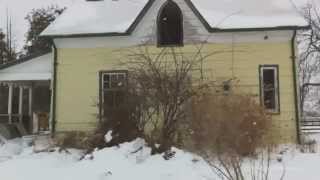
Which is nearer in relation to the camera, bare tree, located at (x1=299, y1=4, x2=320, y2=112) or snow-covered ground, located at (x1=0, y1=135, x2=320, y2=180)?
snow-covered ground, located at (x1=0, y1=135, x2=320, y2=180)

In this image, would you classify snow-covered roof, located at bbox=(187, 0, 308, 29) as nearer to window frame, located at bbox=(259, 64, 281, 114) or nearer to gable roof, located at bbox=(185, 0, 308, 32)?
gable roof, located at bbox=(185, 0, 308, 32)

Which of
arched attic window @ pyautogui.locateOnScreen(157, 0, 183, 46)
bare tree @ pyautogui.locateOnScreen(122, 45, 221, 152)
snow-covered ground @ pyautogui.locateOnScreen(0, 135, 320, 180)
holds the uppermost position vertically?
arched attic window @ pyautogui.locateOnScreen(157, 0, 183, 46)

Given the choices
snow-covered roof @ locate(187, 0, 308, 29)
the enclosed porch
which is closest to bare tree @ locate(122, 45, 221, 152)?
snow-covered roof @ locate(187, 0, 308, 29)

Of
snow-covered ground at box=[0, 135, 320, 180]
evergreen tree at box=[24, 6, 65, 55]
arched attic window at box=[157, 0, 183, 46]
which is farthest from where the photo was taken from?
evergreen tree at box=[24, 6, 65, 55]

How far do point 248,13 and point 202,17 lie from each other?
2.13m

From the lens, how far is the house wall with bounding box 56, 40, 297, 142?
66.8 feet

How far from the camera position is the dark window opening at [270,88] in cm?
2047

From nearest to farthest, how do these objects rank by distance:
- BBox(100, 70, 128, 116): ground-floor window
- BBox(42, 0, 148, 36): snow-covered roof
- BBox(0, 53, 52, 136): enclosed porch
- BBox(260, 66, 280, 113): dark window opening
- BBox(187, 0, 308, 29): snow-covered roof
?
BBox(260, 66, 280, 113): dark window opening < BBox(187, 0, 308, 29): snow-covered roof < BBox(100, 70, 128, 116): ground-floor window < BBox(42, 0, 148, 36): snow-covered roof < BBox(0, 53, 52, 136): enclosed porch

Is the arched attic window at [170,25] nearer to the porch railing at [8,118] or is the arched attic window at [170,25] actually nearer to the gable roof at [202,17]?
the gable roof at [202,17]

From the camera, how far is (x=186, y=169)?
1405 centimetres

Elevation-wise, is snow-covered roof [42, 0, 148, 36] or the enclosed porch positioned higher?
snow-covered roof [42, 0, 148, 36]

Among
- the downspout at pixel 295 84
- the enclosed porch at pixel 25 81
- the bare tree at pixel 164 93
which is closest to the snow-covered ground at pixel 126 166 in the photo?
the bare tree at pixel 164 93

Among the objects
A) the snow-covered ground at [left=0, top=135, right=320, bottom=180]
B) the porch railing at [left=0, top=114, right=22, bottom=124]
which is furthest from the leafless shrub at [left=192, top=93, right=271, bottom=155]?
the porch railing at [left=0, top=114, right=22, bottom=124]

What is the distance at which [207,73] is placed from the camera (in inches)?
816
